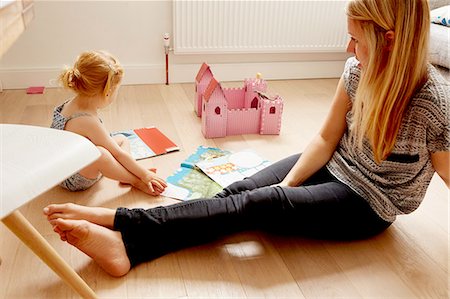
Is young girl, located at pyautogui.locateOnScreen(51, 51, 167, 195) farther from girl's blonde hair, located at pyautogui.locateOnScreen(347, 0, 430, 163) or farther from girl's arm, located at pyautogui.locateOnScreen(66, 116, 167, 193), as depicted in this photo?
girl's blonde hair, located at pyautogui.locateOnScreen(347, 0, 430, 163)

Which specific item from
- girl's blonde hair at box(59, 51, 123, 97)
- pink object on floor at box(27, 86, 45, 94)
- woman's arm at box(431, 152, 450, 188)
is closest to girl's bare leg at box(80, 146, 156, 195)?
girl's blonde hair at box(59, 51, 123, 97)

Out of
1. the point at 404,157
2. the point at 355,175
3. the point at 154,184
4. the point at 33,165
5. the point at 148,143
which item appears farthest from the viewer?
the point at 148,143

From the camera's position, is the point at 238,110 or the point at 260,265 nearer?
the point at 260,265

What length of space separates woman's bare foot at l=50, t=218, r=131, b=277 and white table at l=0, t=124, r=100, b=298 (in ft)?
0.73

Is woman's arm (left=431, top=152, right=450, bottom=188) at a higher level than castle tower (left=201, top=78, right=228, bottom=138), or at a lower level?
higher

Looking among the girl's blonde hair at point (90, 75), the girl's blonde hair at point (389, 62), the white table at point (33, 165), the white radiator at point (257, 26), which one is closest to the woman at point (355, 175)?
the girl's blonde hair at point (389, 62)

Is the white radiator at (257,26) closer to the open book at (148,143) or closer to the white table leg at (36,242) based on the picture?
the open book at (148,143)

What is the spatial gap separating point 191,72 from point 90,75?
4.00 feet

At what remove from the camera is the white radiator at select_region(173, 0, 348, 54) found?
222 cm

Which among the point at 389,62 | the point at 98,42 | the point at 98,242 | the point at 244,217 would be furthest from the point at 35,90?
the point at 389,62

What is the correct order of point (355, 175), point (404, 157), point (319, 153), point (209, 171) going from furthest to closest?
1. point (209, 171)
2. point (319, 153)
3. point (355, 175)
4. point (404, 157)

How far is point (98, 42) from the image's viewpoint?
2.21 m

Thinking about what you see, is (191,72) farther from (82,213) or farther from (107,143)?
(82,213)

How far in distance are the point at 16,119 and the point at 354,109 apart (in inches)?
57.8
